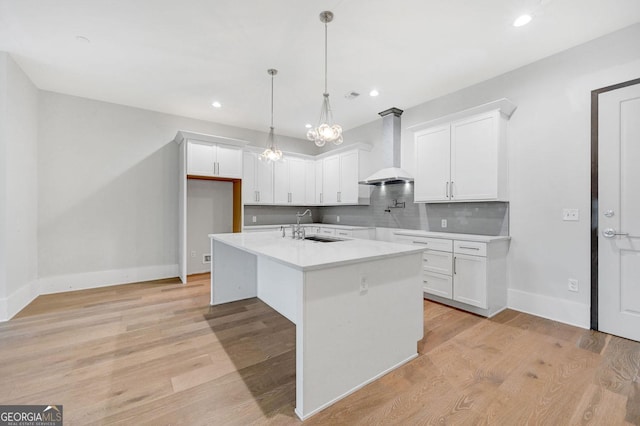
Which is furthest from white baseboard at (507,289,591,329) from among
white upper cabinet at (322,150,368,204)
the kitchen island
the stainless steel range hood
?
white upper cabinet at (322,150,368,204)

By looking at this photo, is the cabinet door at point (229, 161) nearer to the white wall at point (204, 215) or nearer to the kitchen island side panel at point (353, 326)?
the white wall at point (204, 215)

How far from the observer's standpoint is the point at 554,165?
288 centimetres

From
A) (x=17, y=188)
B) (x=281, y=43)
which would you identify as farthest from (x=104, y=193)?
(x=281, y=43)

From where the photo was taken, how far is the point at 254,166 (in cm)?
516

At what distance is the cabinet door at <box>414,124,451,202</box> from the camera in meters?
3.57

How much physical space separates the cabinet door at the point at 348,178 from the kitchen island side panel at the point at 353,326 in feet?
9.86

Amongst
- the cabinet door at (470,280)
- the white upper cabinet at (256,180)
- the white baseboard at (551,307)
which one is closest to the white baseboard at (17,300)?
the white upper cabinet at (256,180)

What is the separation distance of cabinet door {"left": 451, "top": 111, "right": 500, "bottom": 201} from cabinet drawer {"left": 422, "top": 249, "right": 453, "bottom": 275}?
75 cm

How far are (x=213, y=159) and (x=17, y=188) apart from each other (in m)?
2.30

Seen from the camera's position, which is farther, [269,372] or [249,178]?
[249,178]

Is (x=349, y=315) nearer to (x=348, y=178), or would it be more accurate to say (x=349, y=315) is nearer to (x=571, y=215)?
(x=571, y=215)

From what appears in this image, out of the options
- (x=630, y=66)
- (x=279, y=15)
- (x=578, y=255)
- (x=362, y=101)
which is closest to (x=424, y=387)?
(x=578, y=255)

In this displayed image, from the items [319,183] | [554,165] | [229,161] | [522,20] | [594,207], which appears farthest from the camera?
[319,183]

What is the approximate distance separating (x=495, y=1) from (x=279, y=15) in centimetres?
176
